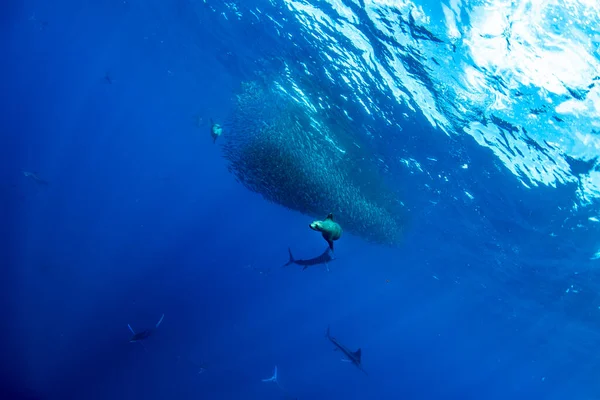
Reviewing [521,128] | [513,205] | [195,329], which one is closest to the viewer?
[521,128]

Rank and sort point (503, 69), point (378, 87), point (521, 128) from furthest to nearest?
point (378, 87) → point (521, 128) → point (503, 69)

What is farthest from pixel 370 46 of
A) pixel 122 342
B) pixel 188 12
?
pixel 122 342

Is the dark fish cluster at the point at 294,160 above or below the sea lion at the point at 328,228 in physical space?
below

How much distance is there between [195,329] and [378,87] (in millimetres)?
28103

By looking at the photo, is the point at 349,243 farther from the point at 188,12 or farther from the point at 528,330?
the point at 188,12

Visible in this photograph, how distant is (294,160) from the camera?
62.8ft

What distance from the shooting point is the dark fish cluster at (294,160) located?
62.1ft

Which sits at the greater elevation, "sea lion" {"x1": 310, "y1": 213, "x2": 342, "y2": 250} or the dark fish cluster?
"sea lion" {"x1": 310, "y1": 213, "x2": 342, "y2": 250}

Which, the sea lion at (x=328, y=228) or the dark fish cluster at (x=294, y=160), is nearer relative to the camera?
the sea lion at (x=328, y=228)

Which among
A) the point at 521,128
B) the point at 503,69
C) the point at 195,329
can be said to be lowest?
the point at 195,329

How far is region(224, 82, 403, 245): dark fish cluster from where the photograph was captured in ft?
62.1

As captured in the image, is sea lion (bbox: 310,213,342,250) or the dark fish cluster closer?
sea lion (bbox: 310,213,342,250)

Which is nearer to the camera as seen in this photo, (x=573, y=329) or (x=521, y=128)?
(x=521, y=128)

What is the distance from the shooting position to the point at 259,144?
1852 cm
